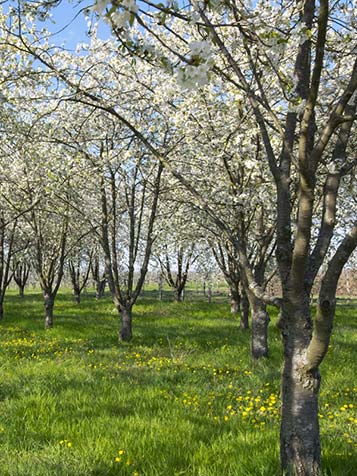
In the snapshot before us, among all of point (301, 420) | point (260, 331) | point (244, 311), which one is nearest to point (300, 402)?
point (301, 420)

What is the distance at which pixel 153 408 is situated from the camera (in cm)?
647

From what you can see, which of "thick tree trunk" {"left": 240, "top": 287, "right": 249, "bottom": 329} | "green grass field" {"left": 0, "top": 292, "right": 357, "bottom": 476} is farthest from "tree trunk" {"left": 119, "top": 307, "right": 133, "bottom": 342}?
"thick tree trunk" {"left": 240, "top": 287, "right": 249, "bottom": 329}

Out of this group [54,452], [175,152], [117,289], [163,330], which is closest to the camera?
[54,452]

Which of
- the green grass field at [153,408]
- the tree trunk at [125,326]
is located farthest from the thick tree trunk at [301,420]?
the tree trunk at [125,326]

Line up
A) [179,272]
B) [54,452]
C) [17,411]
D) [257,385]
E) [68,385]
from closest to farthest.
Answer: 1. [54,452]
2. [17,411]
3. [68,385]
4. [257,385]
5. [179,272]

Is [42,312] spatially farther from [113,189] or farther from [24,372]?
[24,372]

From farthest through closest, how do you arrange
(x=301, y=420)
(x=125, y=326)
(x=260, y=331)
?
1. (x=125, y=326)
2. (x=260, y=331)
3. (x=301, y=420)

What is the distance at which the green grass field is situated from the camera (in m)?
4.47

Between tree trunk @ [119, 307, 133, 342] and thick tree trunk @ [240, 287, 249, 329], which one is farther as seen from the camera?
thick tree trunk @ [240, 287, 249, 329]

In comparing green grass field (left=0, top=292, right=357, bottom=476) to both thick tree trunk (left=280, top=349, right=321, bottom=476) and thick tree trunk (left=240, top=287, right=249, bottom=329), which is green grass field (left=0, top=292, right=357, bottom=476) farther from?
thick tree trunk (left=240, top=287, right=249, bottom=329)

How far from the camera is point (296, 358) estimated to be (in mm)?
3680

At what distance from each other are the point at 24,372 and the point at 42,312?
518 inches

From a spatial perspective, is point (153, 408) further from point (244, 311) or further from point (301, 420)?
point (244, 311)

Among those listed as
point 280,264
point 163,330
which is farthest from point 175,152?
point 280,264
